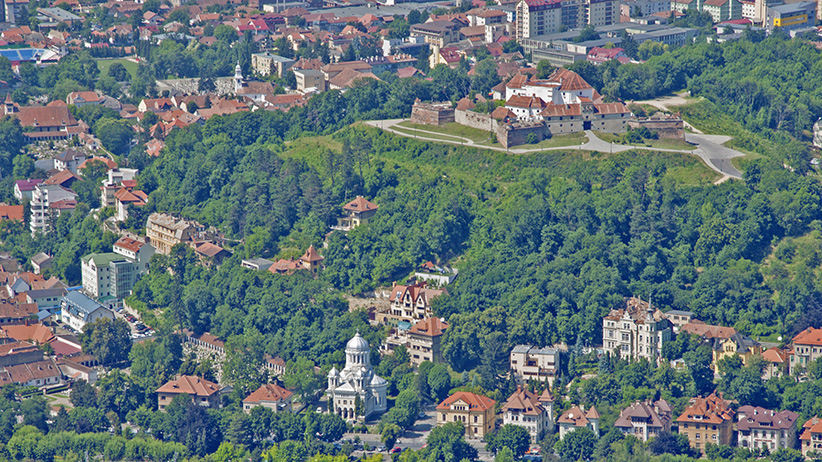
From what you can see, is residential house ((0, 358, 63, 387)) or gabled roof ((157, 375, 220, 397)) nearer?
gabled roof ((157, 375, 220, 397))

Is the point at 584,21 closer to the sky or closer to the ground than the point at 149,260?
closer to the sky

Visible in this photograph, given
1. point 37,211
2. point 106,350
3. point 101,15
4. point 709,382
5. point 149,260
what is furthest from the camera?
point 101,15

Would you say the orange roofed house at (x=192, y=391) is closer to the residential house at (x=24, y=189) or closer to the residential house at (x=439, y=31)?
the residential house at (x=24, y=189)

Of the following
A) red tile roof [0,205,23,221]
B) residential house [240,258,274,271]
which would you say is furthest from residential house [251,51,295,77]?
residential house [240,258,274,271]

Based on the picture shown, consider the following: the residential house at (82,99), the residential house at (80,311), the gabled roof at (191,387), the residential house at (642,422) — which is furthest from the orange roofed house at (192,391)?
the residential house at (82,99)

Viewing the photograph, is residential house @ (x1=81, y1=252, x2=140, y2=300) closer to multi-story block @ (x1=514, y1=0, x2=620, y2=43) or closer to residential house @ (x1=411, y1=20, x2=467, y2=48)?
residential house @ (x1=411, y1=20, x2=467, y2=48)

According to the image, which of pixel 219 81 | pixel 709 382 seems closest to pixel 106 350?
pixel 709 382

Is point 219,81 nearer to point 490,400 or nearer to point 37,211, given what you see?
point 37,211
